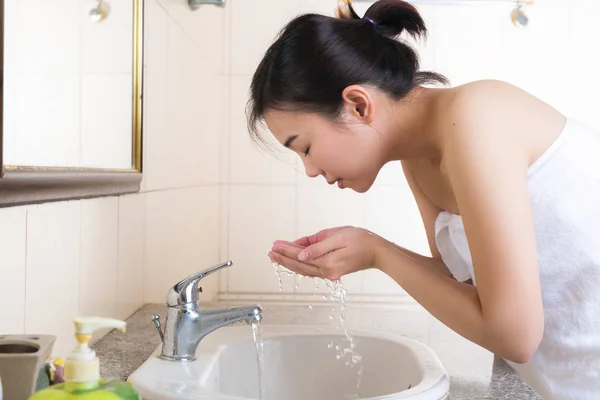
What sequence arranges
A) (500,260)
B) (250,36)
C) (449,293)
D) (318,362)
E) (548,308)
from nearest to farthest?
(500,260)
(449,293)
(548,308)
(318,362)
(250,36)

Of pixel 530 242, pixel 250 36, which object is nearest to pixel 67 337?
pixel 530 242

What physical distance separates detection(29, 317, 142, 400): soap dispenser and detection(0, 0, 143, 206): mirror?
290mm

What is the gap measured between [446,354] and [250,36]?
157 cm

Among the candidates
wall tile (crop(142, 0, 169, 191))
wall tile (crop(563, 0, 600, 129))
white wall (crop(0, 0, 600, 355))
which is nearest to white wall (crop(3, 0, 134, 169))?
wall tile (crop(142, 0, 169, 191))

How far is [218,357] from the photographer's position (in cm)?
100

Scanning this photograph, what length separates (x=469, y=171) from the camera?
835 mm

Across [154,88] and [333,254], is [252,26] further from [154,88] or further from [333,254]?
[333,254]

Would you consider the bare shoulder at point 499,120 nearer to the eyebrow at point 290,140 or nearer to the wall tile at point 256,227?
the eyebrow at point 290,140

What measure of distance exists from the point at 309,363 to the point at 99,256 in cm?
38

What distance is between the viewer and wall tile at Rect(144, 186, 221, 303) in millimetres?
1428

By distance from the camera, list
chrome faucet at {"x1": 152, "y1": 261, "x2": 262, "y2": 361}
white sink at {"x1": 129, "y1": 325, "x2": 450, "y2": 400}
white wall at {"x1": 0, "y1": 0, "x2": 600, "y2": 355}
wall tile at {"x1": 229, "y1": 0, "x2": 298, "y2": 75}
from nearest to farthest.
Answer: chrome faucet at {"x1": 152, "y1": 261, "x2": 262, "y2": 361}
white sink at {"x1": 129, "y1": 325, "x2": 450, "y2": 400}
white wall at {"x1": 0, "y1": 0, "x2": 600, "y2": 355}
wall tile at {"x1": 229, "y1": 0, "x2": 298, "y2": 75}

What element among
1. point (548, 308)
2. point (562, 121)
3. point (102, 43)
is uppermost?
point (102, 43)

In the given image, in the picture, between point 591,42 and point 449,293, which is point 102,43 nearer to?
point 449,293

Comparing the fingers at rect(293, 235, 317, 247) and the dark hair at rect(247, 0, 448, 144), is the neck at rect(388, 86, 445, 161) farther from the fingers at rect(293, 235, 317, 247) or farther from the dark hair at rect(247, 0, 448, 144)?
the fingers at rect(293, 235, 317, 247)
